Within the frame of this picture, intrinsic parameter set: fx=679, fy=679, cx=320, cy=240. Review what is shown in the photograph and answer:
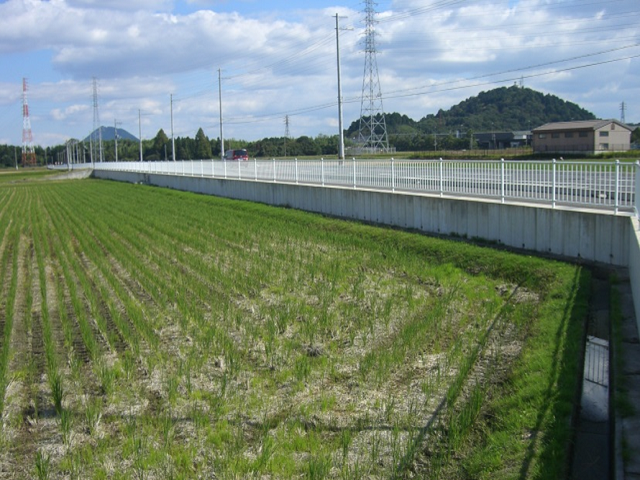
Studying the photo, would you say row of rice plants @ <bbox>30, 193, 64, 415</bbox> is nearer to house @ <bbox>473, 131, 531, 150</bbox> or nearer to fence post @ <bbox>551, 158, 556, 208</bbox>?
fence post @ <bbox>551, 158, 556, 208</bbox>

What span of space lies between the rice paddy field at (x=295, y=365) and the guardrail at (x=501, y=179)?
66.9 inches

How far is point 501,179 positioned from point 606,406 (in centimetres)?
937

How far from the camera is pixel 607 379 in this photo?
7.81 m

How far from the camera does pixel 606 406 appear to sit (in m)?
7.09

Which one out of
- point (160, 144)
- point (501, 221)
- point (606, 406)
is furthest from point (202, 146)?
point (606, 406)

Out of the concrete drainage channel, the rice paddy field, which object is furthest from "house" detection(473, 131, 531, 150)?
the concrete drainage channel

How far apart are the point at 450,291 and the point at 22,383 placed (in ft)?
24.2

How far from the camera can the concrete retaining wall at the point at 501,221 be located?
12.5m

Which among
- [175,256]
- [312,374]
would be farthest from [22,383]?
[175,256]

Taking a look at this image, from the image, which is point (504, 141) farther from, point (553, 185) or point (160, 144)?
point (160, 144)

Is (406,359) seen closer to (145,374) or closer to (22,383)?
(145,374)

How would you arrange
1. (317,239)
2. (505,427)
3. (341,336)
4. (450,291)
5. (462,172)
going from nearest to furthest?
1. (505,427)
2. (341,336)
3. (450,291)
4. (462,172)
5. (317,239)

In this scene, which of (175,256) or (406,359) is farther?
(175,256)

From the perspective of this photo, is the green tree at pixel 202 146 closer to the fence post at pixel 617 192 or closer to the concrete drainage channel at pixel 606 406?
the fence post at pixel 617 192
